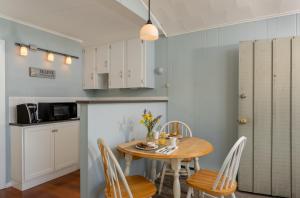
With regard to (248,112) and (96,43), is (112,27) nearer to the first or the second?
(96,43)

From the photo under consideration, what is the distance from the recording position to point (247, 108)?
8.20 ft

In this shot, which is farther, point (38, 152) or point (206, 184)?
point (38, 152)

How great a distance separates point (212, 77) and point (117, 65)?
1800mm

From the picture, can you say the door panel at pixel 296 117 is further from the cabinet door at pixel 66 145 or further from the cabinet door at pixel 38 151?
the cabinet door at pixel 38 151

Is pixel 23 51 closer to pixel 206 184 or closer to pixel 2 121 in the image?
pixel 2 121

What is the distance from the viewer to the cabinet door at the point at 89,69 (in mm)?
4113

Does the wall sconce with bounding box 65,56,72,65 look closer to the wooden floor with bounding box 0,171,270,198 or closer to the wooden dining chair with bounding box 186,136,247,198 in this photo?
the wooden floor with bounding box 0,171,270,198

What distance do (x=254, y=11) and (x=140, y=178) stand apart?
2606 millimetres

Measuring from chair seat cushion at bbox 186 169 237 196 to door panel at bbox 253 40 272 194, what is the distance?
0.89m

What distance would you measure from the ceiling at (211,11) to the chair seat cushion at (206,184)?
2185mm

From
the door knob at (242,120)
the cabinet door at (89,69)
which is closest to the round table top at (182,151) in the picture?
the door knob at (242,120)

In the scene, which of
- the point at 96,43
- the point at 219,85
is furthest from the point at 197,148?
the point at 96,43

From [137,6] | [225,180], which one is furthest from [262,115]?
[137,6]

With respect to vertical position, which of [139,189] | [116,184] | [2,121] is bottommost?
[139,189]
